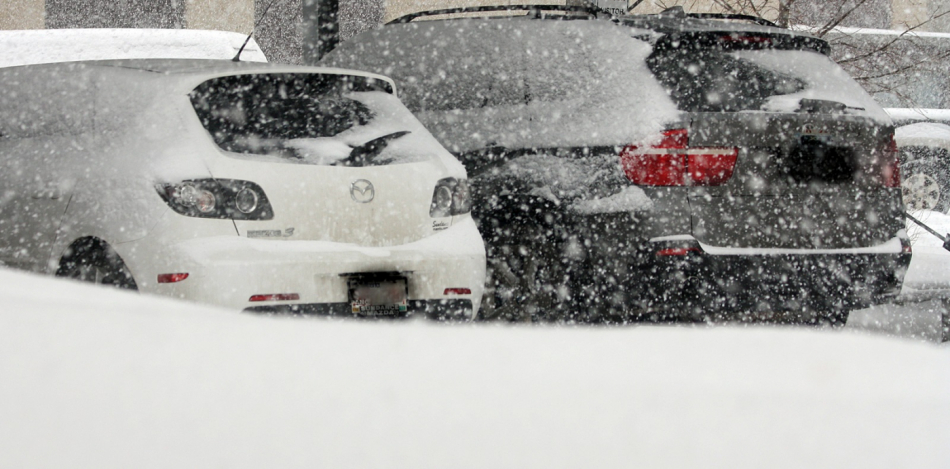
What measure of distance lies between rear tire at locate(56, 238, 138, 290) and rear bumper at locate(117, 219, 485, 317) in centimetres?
9

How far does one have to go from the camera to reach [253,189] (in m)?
3.82

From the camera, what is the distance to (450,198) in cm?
435

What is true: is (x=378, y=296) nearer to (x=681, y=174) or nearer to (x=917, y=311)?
(x=681, y=174)

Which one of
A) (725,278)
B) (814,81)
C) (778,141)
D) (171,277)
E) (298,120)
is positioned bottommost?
(725,278)

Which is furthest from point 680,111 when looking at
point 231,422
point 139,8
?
point 139,8

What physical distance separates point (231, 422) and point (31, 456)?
0.30 metres

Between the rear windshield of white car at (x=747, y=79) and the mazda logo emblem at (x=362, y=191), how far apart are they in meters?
1.52

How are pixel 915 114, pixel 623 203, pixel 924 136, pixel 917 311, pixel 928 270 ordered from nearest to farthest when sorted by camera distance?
pixel 623 203 → pixel 917 311 → pixel 928 270 → pixel 924 136 → pixel 915 114

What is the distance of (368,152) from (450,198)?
44 cm

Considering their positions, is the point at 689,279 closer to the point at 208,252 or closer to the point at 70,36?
the point at 208,252

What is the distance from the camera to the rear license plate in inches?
155

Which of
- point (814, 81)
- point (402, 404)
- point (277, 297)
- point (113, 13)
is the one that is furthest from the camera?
point (113, 13)

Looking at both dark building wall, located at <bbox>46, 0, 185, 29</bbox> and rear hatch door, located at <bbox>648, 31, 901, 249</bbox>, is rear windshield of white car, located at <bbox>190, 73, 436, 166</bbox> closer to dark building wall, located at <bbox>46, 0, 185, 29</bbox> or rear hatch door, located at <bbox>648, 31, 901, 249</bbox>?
rear hatch door, located at <bbox>648, 31, 901, 249</bbox>

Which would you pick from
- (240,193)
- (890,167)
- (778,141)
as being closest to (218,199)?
(240,193)
